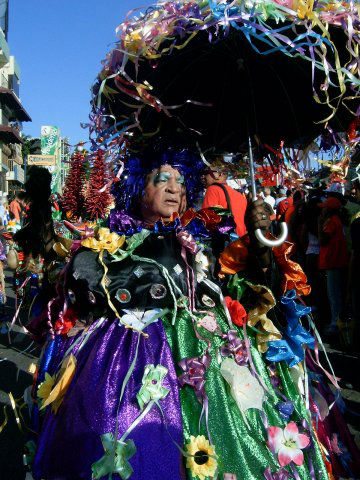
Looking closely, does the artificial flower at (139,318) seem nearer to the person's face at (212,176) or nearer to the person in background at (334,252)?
the person's face at (212,176)

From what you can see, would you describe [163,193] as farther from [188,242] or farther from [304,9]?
[304,9]

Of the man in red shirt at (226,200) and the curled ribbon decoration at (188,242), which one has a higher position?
the man in red shirt at (226,200)

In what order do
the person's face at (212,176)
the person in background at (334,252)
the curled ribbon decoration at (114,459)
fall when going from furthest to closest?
the person in background at (334,252), the person's face at (212,176), the curled ribbon decoration at (114,459)

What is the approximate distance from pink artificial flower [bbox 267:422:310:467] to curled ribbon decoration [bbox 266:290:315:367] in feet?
0.87

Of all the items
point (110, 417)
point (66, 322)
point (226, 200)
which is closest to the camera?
point (110, 417)

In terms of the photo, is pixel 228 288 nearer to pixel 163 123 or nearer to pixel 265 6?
pixel 163 123

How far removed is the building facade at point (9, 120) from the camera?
39000 millimetres

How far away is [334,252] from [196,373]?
4.31 meters

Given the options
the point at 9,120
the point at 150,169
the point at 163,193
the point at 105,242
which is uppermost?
the point at 9,120

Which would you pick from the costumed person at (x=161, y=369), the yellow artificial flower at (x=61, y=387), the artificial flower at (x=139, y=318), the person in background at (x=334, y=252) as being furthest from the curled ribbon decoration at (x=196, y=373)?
the person in background at (x=334, y=252)

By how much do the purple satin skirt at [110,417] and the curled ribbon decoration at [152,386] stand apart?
0.02 metres

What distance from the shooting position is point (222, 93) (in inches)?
89.8

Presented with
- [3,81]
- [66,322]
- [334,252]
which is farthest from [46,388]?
[3,81]

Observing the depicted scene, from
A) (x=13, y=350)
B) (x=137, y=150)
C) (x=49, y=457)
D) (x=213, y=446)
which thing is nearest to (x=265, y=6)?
(x=137, y=150)
